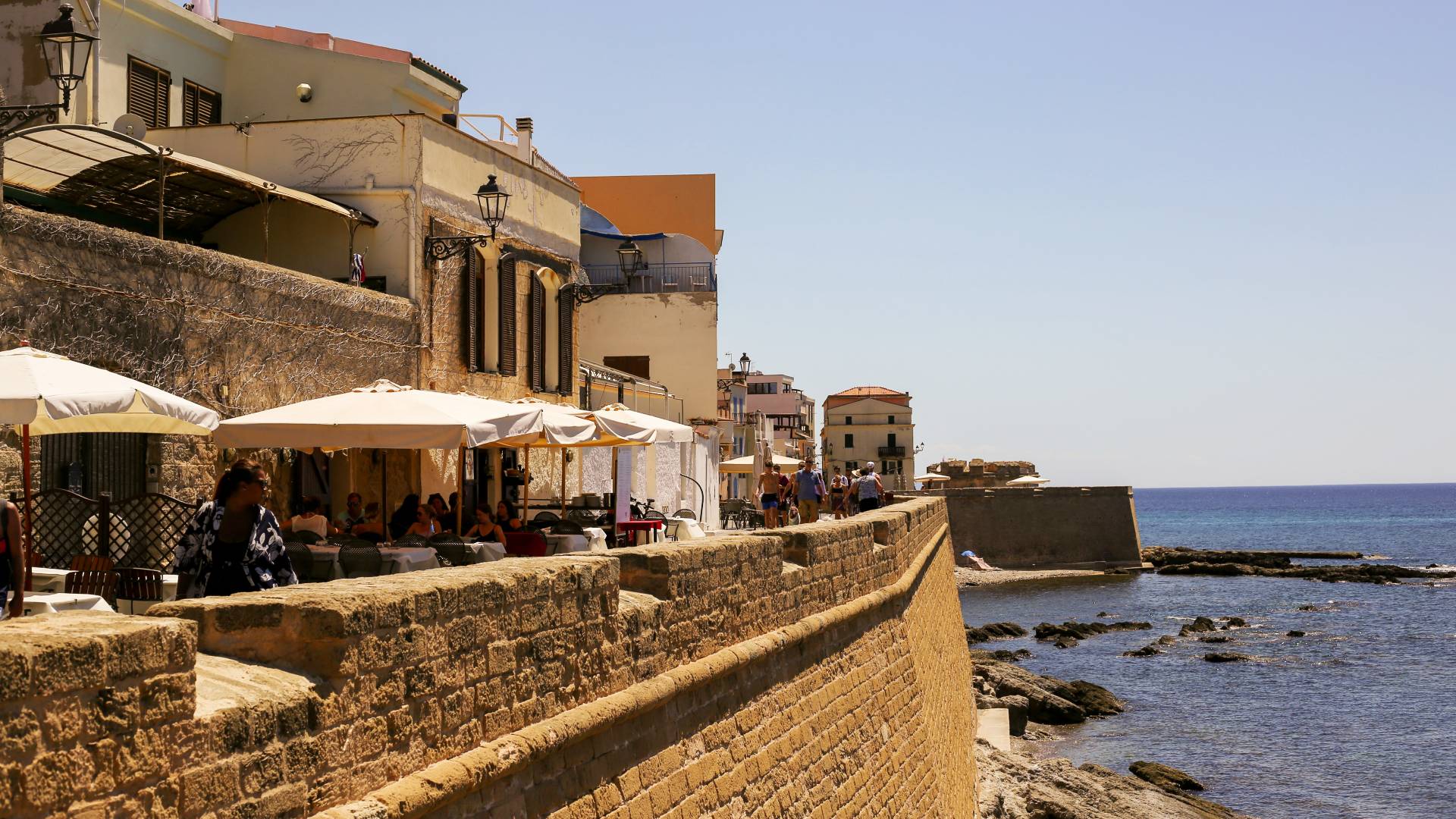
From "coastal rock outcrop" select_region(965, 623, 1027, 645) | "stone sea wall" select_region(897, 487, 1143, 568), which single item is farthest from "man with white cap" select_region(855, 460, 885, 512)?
Result: "stone sea wall" select_region(897, 487, 1143, 568)

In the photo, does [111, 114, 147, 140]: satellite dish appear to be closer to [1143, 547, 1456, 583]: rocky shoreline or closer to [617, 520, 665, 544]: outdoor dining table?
[617, 520, 665, 544]: outdoor dining table

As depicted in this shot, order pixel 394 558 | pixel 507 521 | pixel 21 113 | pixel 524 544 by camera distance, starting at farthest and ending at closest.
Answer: pixel 507 521
pixel 524 544
pixel 21 113
pixel 394 558

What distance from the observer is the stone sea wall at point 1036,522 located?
→ 5672cm

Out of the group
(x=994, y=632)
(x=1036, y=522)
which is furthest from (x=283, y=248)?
(x=1036, y=522)

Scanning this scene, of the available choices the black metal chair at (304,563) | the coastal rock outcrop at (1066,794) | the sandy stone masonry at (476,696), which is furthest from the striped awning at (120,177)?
the coastal rock outcrop at (1066,794)

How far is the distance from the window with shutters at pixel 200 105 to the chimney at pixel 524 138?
517 cm

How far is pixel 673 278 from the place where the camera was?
3375cm

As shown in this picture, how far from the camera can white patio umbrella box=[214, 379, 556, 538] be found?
34.7ft

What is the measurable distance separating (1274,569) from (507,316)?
5398 centimetres

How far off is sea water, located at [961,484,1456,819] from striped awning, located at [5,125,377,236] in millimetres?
16774

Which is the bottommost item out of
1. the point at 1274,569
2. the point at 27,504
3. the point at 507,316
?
the point at 1274,569

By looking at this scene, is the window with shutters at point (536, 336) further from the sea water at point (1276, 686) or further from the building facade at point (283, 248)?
the sea water at point (1276, 686)

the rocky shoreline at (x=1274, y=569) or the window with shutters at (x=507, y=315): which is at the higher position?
the window with shutters at (x=507, y=315)

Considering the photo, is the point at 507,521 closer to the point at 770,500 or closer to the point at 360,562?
the point at 360,562
